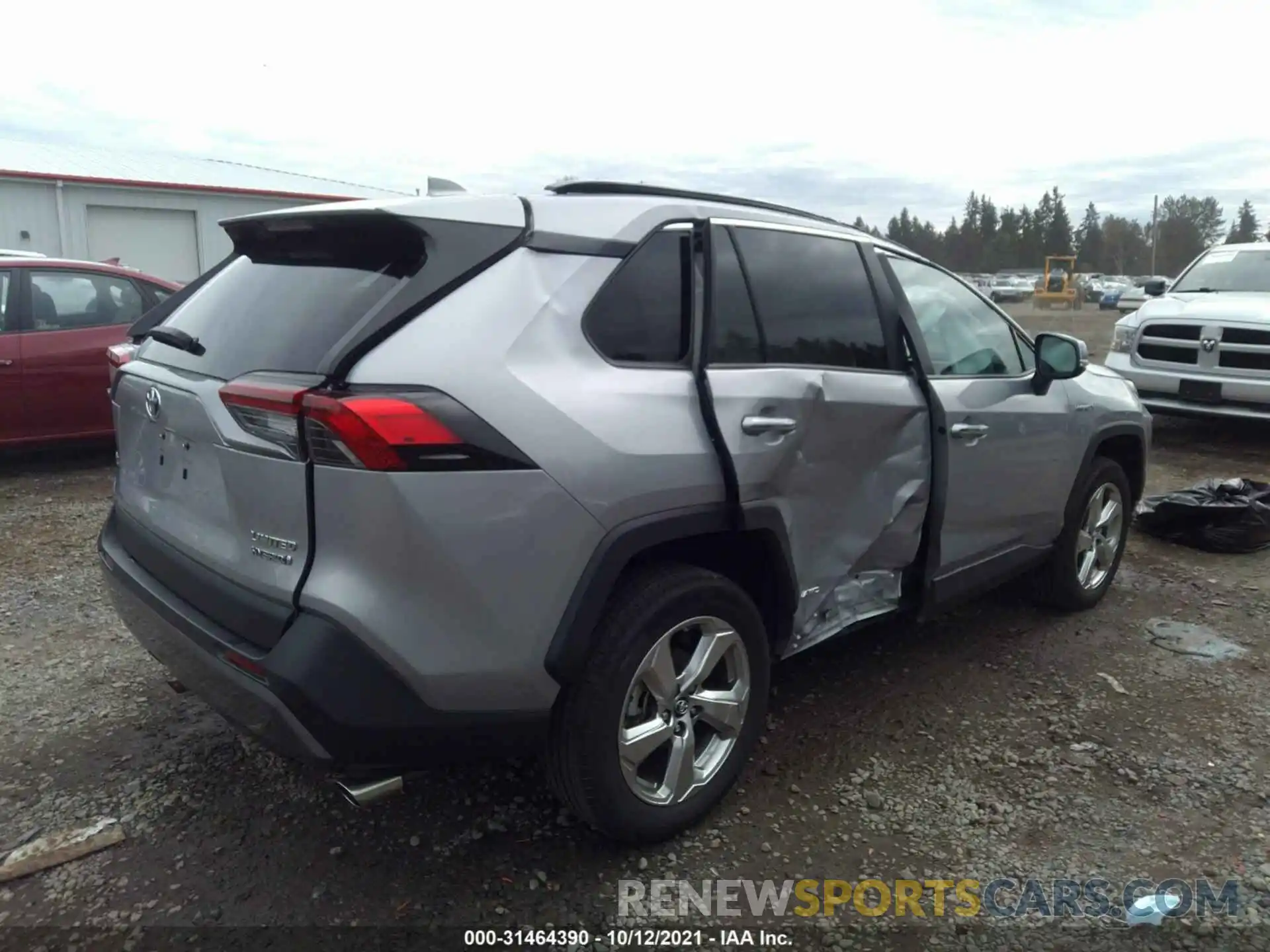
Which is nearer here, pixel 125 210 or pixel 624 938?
pixel 624 938

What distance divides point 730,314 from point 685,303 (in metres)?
0.18

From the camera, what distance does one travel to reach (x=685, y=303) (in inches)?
105

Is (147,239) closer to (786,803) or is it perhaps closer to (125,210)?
(125,210)

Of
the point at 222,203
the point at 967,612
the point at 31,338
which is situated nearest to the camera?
the point at 967,612

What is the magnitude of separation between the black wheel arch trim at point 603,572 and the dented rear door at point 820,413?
0.22 meters

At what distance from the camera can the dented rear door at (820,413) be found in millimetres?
2711

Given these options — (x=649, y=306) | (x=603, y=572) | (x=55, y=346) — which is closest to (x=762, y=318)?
(x=649, y=306)

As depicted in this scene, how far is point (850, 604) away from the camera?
327cm

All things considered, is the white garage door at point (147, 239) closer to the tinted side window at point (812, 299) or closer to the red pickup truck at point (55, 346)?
the red pickup truck at point (55, 346)

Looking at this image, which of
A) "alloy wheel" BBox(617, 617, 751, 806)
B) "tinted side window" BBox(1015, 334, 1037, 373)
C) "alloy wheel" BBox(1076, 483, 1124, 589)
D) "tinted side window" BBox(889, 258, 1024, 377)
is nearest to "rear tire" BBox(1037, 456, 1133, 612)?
"alloy wheel" BBox(1076, 483, 1124, 589)

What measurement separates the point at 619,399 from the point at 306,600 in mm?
860

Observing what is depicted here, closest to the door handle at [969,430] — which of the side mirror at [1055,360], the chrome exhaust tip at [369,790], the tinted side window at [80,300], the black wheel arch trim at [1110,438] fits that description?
the side mirror at [1055,360]

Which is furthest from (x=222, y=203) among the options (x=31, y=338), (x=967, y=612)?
(x=967, y=612)

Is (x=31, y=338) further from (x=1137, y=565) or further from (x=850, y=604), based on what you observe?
(x=1137, y=565)
